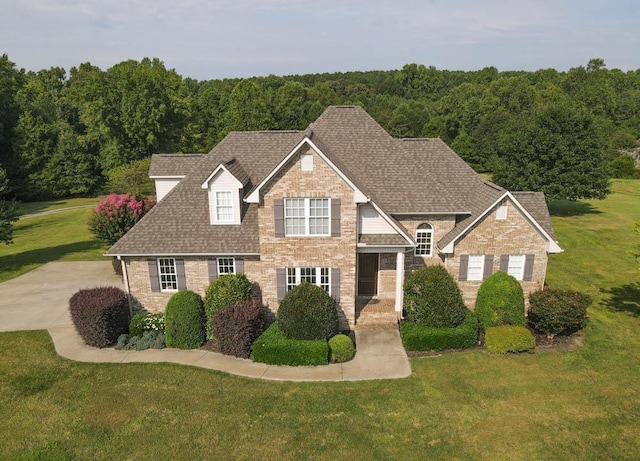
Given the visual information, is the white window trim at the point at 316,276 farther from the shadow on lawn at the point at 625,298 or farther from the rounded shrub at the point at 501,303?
the shadow on lawn at the point at 625,298

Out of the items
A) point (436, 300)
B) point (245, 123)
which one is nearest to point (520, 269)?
point (436, 300)

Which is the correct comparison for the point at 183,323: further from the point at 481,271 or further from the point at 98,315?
the point at 481,271

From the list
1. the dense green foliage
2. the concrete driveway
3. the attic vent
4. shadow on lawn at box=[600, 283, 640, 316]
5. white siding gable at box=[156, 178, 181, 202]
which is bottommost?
shadow on lawn at box=[600, 283, 640, 316]

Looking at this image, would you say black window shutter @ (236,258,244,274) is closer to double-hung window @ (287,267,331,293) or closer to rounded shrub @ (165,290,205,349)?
double-hung window @ (287,267,331,293)

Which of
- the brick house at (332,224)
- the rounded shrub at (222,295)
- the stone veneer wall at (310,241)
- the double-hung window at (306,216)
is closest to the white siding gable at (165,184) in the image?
the brick house at (332,224)

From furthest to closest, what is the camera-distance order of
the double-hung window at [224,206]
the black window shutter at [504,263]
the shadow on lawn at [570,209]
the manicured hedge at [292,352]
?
1. the shadow on lawn at [570,209]
2. the black window shutter at [504,263]
3. the double-hung window at [224,206]
4. the manicured hedge at [292,352]

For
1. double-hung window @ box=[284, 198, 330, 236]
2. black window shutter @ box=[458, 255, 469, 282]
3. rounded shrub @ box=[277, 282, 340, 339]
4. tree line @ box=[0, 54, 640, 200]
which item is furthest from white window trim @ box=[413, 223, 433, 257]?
tree line @ box=[0, 54, 640, 200]

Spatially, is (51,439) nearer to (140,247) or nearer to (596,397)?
(140,247)
